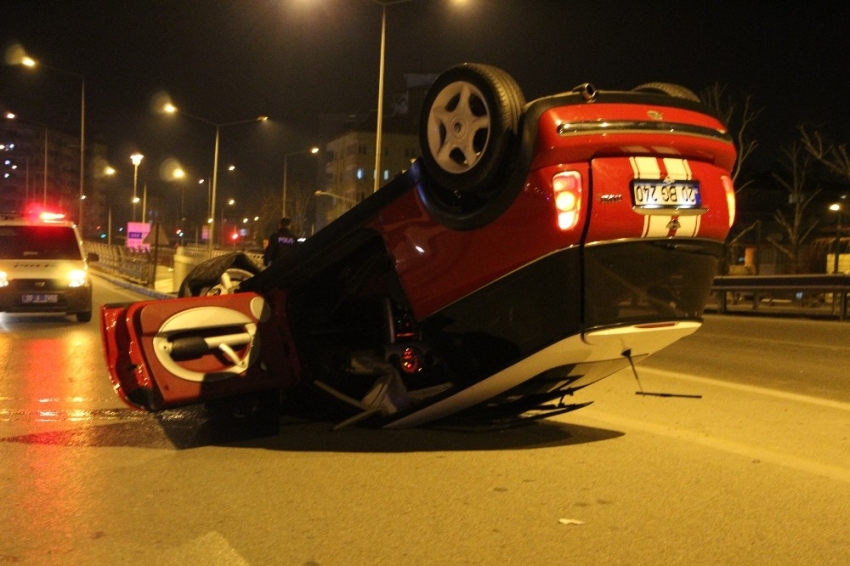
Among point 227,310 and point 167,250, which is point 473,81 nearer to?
point 227,310

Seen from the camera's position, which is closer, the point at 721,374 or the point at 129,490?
the point at 129,490

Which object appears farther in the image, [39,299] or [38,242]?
[38,242]

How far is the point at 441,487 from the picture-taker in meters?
5.21

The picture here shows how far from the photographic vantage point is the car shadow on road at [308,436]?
20.7 feet

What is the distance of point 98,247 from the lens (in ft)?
137

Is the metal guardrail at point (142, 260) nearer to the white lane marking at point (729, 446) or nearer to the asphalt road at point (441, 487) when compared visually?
the asphalt road at point (441, 487)

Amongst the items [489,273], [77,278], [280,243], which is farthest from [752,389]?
[77,278]

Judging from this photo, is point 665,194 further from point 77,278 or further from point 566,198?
point 77,278

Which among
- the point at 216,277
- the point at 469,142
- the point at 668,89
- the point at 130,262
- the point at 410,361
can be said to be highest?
the point at 668,89

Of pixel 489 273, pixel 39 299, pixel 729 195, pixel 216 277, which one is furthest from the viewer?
pixel 39 299

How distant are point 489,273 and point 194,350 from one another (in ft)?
7.39

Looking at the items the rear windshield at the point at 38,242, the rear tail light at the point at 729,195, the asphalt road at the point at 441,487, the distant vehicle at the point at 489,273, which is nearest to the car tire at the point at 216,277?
the distant vehicle at the point at 489,273

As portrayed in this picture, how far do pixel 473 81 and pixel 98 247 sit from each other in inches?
1560

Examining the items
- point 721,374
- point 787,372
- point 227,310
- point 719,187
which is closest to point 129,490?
point 227,310
